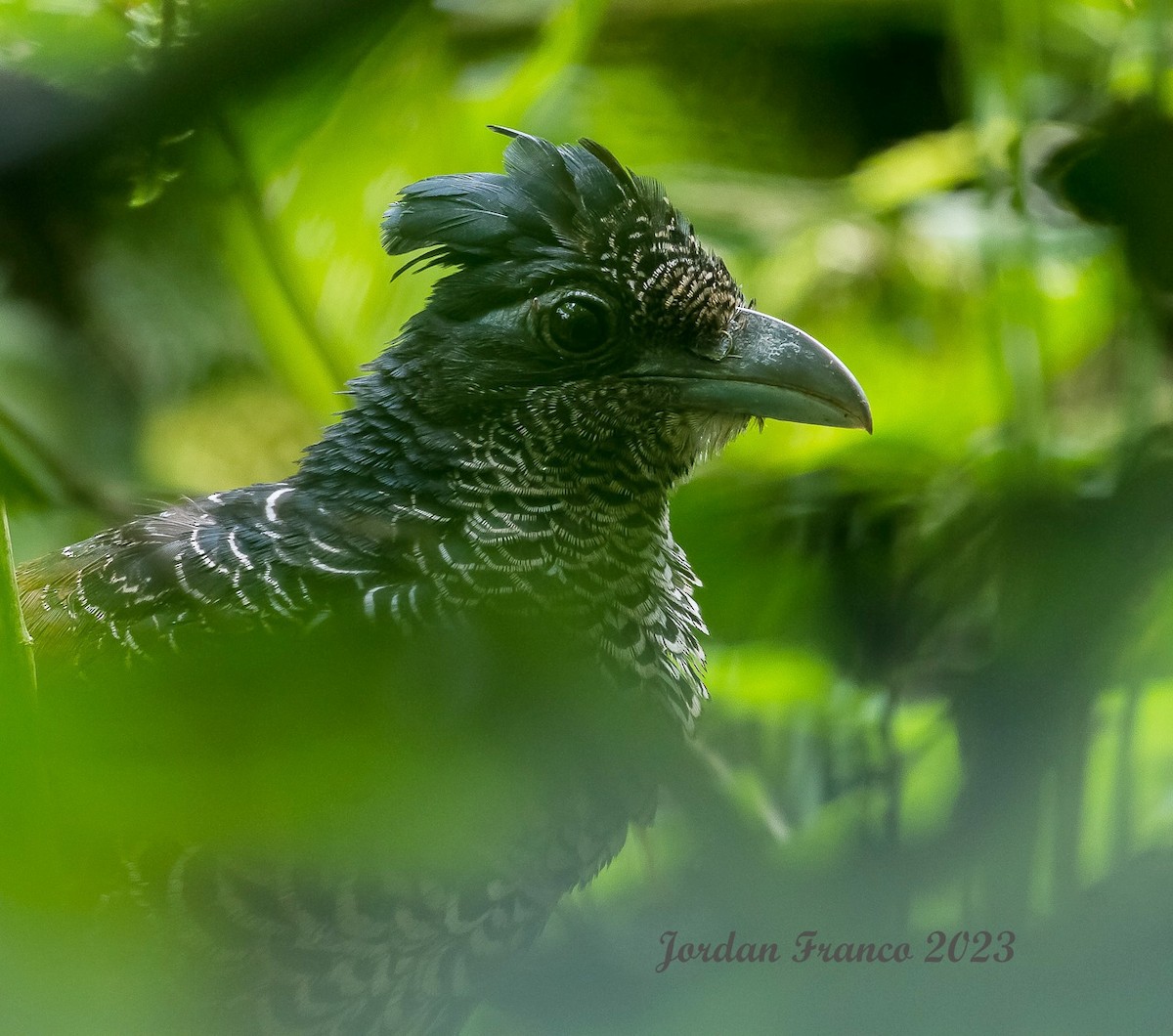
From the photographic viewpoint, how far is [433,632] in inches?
27.3

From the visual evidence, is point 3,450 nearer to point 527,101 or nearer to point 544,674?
point 544,674

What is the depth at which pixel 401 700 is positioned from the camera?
25.0 inches

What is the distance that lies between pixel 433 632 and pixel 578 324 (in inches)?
10.8

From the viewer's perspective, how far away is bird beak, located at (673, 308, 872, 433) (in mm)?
823

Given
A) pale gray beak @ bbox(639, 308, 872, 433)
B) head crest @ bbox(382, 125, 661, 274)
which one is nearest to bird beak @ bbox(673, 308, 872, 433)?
pale gray beak @ bbox(639, 308, 872, 433)

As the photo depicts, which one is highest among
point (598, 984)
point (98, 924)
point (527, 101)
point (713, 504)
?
point (527, 101)

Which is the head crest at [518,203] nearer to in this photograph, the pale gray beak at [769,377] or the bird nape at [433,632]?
the bird nape at [433,632]

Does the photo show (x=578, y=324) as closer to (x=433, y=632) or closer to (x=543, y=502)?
(x=543, y=502)

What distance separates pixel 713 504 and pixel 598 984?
36cm

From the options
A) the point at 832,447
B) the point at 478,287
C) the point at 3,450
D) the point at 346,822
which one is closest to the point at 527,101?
the point at 478,287

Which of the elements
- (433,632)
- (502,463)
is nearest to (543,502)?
(502,463)

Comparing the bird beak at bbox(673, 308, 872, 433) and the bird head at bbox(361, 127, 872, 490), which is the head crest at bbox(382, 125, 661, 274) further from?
the bird beak at bbox(673, 308, 872, 433)

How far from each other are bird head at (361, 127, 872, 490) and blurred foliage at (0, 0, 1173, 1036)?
0.05 m

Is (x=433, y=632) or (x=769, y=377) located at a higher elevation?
(x=769, y=377)
